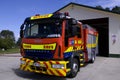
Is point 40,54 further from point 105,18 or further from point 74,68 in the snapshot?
point 105,18

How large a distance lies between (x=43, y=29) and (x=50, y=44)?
967 mm

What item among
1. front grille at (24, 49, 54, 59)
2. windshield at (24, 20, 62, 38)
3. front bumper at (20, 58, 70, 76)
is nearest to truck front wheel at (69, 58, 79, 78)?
front bumper at (20, 58, 70, 76)

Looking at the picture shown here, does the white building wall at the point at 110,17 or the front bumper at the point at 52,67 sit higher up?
the white building wall at the point at 110,17

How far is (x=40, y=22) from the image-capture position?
421 inches

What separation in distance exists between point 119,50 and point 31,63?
564 inches

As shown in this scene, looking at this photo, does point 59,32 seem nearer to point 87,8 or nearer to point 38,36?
point 38,36

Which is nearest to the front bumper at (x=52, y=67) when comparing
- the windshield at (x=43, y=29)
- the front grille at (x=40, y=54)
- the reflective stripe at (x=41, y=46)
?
the front grille at (x=40, y=54)

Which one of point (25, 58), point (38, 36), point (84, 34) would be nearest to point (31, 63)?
point (25, 58)

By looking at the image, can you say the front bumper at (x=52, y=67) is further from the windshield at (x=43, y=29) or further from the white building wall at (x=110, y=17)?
the white building wall at (x=110, y=17)

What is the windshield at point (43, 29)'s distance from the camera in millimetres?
10009

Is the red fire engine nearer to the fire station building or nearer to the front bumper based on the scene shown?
the front bumper

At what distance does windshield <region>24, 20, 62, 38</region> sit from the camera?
10.0m

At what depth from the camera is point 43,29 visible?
10.4 m

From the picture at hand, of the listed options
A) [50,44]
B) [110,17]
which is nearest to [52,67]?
[50,44]
